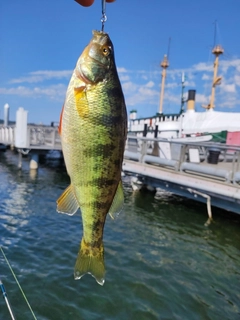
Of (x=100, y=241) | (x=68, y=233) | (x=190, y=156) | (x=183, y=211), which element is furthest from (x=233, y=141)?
(x=100, y=241)

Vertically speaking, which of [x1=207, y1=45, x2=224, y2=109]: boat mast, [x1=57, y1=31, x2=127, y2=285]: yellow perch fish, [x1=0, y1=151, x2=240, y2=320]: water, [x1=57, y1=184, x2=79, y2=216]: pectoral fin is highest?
[x1=207, y1=45, x2=224, y2=109]: boat mast

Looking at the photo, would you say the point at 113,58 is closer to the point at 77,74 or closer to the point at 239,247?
the point at 77,74

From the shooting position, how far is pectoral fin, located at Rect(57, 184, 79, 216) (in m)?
2.02

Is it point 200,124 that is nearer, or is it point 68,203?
point 68,203

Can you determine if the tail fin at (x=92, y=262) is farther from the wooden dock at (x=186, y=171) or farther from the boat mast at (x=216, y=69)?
the boat mast at (x=216, y=69)

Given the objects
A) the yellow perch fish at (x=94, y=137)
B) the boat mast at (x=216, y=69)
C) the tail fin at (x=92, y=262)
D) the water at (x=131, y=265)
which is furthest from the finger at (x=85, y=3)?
the boat mast at (x=216, y=69)

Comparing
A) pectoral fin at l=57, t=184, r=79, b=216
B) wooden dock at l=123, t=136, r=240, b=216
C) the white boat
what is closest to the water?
wooden dock at l=123, t=136, r=240, b=216

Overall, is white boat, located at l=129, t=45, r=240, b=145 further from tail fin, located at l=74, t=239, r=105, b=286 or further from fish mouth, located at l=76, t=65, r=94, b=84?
fish mouth, located at l=76, t=65, r=94, b=84

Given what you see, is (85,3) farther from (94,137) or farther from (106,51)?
(94,137)

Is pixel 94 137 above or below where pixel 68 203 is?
above

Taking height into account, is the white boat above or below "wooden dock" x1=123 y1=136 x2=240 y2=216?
above

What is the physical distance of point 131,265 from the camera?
650 centimetres

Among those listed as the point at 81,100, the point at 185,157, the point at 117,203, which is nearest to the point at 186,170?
the point at 185,157

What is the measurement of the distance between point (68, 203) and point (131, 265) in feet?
16.3
